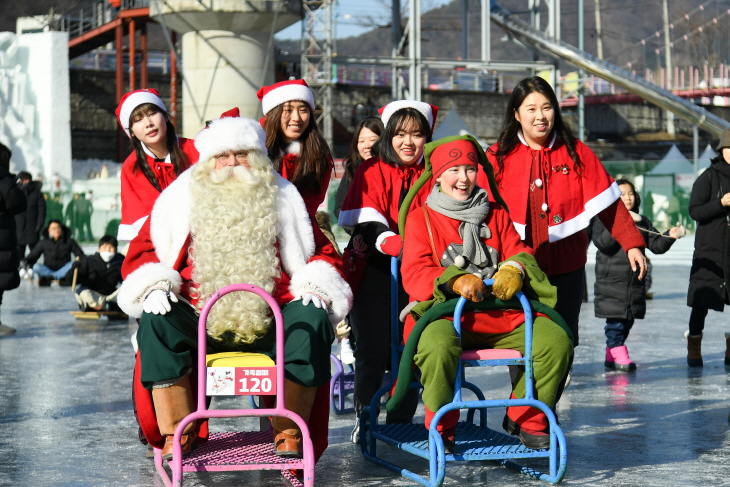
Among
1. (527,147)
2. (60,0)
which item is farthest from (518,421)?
(60,0)

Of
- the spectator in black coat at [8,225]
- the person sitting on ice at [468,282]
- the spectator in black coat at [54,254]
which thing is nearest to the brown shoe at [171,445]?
the person sitting on ice at [468,282]

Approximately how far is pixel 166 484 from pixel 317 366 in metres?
0.73

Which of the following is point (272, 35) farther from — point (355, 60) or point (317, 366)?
point (317, 366)

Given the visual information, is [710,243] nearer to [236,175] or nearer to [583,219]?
[583,219]

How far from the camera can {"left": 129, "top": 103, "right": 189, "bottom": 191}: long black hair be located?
4586mm

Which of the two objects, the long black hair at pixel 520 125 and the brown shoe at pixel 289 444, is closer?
the brown shoe at pixel 289 444

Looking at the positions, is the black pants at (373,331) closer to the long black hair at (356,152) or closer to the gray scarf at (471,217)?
the gray scarf at (471,217)

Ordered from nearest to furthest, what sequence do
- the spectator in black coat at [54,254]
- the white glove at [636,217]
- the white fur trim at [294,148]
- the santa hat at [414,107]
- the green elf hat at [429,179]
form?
the green elf hat at [429,179], the white fur trim at [294,148], the santa hat at [414,107], the white glove at [636,217], the spectator in black coat at [54,254]

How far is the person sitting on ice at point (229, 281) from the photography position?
3785 mm

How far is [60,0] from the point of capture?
1686 inches

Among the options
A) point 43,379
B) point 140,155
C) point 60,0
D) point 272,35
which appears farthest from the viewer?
point 60,0

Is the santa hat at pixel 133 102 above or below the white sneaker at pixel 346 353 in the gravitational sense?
above

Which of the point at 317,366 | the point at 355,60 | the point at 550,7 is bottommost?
the point at 317,366

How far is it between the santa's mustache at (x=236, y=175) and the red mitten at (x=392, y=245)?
0.67 metres
